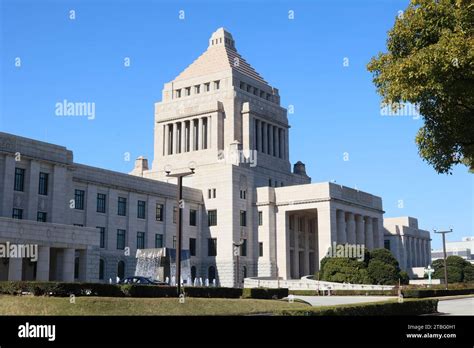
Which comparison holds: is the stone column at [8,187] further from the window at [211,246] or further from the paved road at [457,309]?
the paved road at [457,309]

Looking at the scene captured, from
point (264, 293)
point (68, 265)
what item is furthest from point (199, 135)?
point (264, 293)

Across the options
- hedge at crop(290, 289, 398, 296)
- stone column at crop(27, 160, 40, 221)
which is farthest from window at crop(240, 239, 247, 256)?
stone column at crop(27, 160, 40, 221)

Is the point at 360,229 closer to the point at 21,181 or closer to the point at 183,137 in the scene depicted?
the point at 183,137

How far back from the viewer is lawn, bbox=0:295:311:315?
21.7 m

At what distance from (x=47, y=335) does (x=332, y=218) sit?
185 feet

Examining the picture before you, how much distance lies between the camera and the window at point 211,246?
66.9 metres

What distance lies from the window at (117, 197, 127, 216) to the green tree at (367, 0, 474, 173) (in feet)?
129

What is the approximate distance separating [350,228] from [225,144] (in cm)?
2002

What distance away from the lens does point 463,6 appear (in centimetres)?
2064

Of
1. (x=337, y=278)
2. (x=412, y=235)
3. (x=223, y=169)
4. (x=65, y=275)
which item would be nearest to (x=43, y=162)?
(x=65, y=275)

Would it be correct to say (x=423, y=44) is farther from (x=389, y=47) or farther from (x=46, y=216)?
(x=46, y=216)

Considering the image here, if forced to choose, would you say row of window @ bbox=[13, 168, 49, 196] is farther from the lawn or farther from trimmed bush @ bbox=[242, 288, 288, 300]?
the lawn

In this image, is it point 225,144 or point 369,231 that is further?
point 369,231

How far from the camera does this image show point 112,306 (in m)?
23.2
